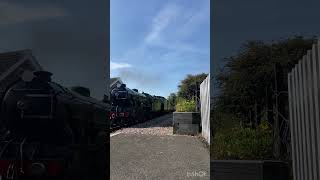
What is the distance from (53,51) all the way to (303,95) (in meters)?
2.59

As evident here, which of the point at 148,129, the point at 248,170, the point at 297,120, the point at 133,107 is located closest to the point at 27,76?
the point at 297,120

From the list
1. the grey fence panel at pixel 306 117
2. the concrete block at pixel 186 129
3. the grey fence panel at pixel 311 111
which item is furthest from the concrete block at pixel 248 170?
the concrete block at pixel 186 129

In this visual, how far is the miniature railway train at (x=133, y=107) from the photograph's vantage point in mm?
11012

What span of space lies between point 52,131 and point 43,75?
0.72 m

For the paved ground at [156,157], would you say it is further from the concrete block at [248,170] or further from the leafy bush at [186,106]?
the leafy bush at [186,106]

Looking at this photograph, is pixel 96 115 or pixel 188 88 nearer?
pixel 96 115

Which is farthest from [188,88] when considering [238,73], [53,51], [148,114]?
[53,51]

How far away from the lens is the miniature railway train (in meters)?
11.0

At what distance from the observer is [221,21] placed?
17.8 ft

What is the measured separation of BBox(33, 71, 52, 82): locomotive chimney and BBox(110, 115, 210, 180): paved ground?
283 cm

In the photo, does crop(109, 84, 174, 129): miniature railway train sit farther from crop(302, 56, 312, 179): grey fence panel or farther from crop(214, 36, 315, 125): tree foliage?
crop(302, 56, 312, 179): grey fence panel

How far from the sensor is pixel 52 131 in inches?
214

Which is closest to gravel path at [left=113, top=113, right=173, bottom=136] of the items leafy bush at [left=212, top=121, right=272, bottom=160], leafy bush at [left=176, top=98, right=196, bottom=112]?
leafy bush at [left=176, top=98, right=196, bottom=112]

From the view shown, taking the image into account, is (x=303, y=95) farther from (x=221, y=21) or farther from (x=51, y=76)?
(x=51, y=76)
